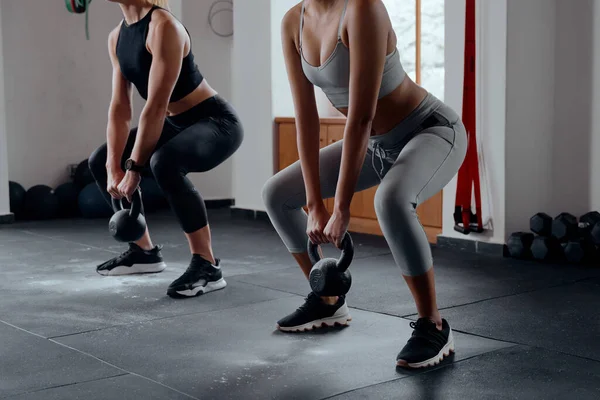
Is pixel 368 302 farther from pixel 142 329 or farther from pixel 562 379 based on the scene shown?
pixel 562 379

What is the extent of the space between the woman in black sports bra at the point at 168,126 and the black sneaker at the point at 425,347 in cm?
120

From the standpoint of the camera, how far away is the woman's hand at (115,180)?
332 cm

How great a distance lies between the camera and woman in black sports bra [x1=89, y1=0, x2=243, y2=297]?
319 cm

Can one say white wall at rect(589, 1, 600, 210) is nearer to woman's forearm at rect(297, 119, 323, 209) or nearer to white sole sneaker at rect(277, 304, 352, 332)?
white sole sneaker at rect(277, 304, 352, 332)

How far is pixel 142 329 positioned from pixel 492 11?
2.51m

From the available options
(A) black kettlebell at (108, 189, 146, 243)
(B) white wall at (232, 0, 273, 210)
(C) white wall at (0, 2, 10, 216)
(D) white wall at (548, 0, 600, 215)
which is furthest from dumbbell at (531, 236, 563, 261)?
(C) white wall at (0, 2, 10, 216)

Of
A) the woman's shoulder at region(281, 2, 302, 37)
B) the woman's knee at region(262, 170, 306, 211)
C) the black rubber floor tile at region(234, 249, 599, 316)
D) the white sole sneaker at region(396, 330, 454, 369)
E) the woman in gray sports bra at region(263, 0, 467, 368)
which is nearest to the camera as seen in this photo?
the woman in gray sports bra at region(263, 0, 467, 368)

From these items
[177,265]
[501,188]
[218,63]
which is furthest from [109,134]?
[218,63]

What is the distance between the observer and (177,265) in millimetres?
4152

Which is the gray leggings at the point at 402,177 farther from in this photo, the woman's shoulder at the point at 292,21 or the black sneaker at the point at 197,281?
the black sneaker at the point at 197,281

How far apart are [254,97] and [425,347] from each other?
3787mm

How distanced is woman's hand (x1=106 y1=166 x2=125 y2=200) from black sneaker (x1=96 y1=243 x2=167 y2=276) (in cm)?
55

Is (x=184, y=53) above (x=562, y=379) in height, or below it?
above

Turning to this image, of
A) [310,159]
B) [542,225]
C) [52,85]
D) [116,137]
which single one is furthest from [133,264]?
[52,85]
